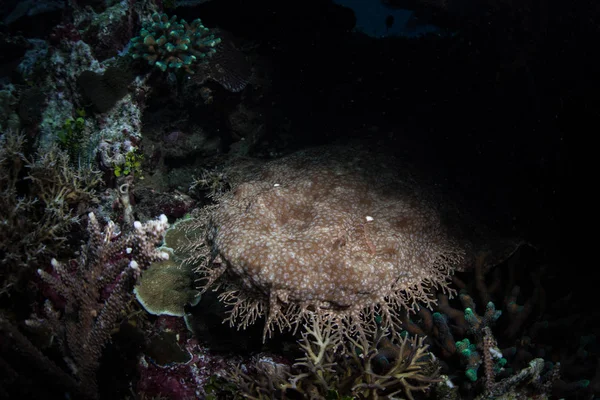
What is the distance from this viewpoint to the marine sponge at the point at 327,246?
9.21 feet

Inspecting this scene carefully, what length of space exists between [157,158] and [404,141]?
15.1 feet

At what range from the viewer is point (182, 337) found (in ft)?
11.6

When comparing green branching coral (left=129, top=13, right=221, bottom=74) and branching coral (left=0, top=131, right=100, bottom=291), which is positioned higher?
green branching coral (left=129, top=13, right=221, bottom=74)

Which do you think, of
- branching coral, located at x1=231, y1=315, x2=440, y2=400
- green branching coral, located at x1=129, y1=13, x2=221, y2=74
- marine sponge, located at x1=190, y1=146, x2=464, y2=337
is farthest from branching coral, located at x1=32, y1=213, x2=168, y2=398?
green branching coral, located at x1=129, y1=13, x2=221, y2=74

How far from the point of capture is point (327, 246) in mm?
2963

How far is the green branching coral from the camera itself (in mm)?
5352

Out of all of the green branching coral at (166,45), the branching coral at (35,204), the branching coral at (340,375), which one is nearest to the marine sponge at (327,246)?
the branching coral at (340,375)

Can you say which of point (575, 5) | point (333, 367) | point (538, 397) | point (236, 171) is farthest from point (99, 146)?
point (575, 5)

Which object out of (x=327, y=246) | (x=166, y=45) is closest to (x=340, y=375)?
(x=327, y=246)

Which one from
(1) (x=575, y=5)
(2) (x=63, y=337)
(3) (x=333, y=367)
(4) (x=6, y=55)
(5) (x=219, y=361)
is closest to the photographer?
(2) (x=63, y=337)

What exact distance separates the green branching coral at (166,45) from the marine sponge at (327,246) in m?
2.66

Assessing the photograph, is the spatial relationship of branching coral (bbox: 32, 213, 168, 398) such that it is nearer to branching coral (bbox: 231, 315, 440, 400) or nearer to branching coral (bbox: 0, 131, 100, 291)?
branching coral (bbox: 0, 131, 100, 291)

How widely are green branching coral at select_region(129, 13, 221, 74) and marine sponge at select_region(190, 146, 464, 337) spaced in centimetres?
266

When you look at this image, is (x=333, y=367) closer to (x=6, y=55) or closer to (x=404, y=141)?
(x=404, y=141)
